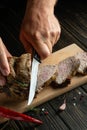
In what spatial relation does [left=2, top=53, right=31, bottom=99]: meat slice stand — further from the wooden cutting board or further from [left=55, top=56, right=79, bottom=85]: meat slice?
[left=55, top=56, right=79, bottom=85]: meat slice

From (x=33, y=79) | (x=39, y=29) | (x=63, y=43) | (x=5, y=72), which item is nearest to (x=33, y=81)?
(x=33, y=79)

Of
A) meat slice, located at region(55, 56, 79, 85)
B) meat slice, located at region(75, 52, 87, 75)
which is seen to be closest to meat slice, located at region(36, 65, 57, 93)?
meat slice, located at region(55, 56, 79, 85)

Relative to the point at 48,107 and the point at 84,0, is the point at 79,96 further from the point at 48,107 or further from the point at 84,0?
the point at 84,0

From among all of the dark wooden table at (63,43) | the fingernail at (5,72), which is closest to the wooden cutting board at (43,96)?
the dark wooden table at (63,43)

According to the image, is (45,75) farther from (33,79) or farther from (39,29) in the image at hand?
(39,29)

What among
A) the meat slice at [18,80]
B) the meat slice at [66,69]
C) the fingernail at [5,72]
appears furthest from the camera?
the meat slice at [66,69]

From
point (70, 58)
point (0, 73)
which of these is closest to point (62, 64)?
point (70, 58)

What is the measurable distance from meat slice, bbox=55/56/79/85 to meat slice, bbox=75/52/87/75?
0.03 metres

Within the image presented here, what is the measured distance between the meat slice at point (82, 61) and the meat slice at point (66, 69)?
0.03 m

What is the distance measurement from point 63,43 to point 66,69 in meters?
0.34

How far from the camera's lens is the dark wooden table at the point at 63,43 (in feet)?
6.29

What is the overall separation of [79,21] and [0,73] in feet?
3.08

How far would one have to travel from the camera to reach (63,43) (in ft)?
8.11

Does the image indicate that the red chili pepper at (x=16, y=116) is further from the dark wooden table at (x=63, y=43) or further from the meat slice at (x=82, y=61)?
the meat slice at (x=82, y=61)
